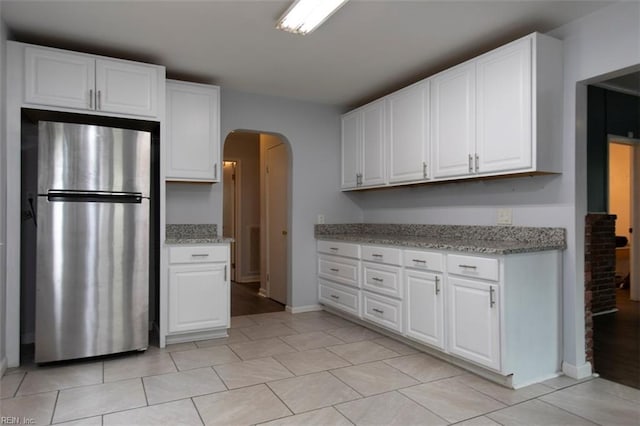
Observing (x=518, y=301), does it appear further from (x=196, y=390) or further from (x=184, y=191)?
(x=184, y=191)

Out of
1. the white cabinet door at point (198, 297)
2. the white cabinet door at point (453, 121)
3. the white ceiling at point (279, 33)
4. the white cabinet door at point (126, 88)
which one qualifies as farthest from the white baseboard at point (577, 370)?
the white cabinet door at point (126, 88)

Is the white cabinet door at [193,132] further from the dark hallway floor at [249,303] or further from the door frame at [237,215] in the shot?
the door frame at [237,215]

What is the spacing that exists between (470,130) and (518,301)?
4.21 feet

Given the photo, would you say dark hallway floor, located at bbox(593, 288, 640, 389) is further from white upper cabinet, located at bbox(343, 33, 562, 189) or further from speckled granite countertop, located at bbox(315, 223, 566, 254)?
white upper cabinet, located at bbox(343, 33, 562, 189)

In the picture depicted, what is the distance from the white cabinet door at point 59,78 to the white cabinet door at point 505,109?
9.40 feet

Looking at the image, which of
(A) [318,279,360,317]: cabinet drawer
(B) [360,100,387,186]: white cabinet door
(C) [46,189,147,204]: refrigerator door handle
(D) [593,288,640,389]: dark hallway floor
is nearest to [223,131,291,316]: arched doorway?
(A) [318,279,360,317]: cabinet drawer

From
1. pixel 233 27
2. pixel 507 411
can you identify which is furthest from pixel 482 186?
pixel 233 27

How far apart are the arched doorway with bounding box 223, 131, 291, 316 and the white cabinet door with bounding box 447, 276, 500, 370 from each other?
7.04 feet

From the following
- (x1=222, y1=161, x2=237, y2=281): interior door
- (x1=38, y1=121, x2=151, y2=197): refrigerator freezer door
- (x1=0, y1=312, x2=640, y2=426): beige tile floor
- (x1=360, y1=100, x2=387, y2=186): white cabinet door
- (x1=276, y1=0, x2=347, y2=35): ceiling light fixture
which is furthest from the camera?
(x1=222, y1=161, x2=237, y2=281): interior door

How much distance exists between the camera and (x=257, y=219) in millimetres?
6738

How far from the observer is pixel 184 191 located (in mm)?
3936

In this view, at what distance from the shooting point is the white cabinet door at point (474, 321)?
2527 millimetres

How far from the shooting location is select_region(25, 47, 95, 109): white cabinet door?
112 inches

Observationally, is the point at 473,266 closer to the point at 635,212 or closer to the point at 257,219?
the point at 635,212
